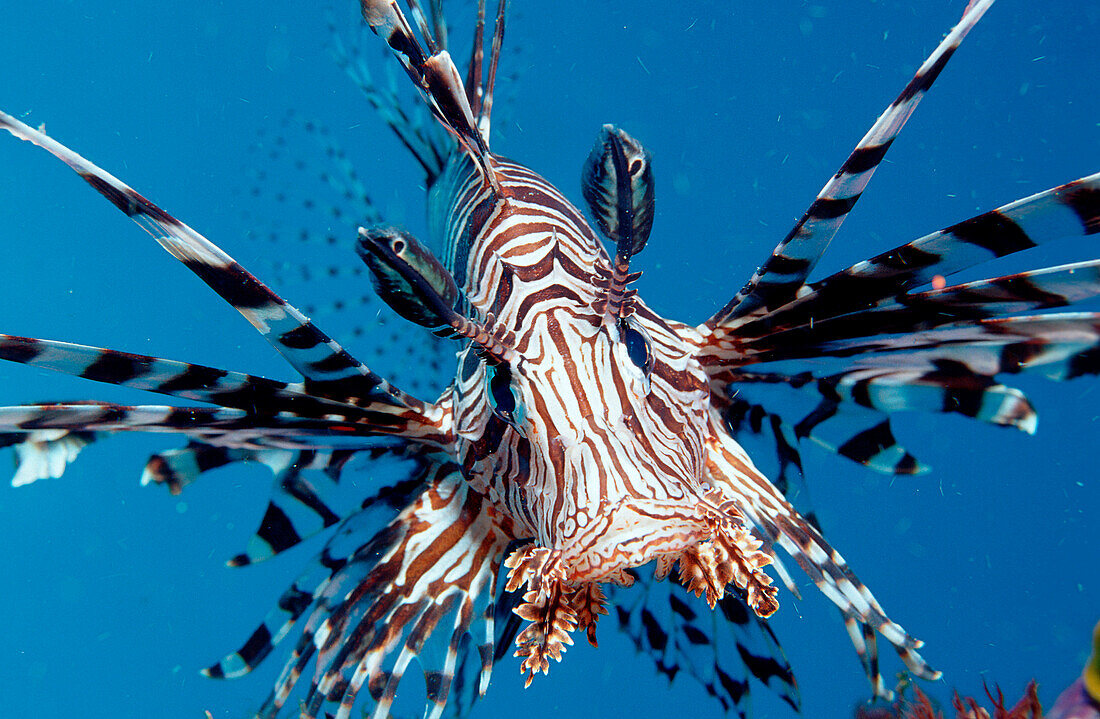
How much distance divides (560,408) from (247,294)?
3.07 ft

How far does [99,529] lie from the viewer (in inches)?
609

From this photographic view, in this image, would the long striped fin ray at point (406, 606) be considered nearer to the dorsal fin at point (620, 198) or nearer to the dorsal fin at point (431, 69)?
the dorsal fin at point (620, 198)

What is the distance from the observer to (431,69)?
1.51 meters

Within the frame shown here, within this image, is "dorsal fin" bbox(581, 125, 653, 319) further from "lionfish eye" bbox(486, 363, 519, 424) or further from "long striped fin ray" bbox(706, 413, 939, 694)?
"long striped fin ray" bbox(706, 413, 939, 694)

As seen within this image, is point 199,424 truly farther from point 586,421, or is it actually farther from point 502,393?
point 586,421

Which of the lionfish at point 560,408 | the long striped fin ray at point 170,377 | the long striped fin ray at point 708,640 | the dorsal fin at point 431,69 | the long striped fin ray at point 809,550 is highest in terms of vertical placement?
the dorsal fin at point 431,69

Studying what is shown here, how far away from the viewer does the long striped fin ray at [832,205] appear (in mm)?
1538

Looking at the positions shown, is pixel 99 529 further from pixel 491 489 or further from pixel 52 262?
pixel 491 489

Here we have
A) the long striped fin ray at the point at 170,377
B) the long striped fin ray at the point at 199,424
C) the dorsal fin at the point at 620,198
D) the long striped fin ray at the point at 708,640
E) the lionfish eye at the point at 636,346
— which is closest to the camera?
the dorsal fin at the point at 620,198

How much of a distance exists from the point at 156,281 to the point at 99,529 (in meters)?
6.47

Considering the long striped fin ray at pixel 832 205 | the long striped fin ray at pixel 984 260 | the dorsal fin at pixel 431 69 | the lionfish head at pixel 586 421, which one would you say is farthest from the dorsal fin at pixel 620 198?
the long striped fin ray at pixel 984 260

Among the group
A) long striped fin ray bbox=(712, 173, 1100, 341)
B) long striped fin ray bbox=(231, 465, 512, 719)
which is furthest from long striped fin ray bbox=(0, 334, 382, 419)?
long striped fin ray bbox=(712, 173, 1100, 341)

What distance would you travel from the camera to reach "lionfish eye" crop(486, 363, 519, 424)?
1869mm

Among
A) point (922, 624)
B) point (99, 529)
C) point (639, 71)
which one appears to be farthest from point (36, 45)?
point (922, 624)
